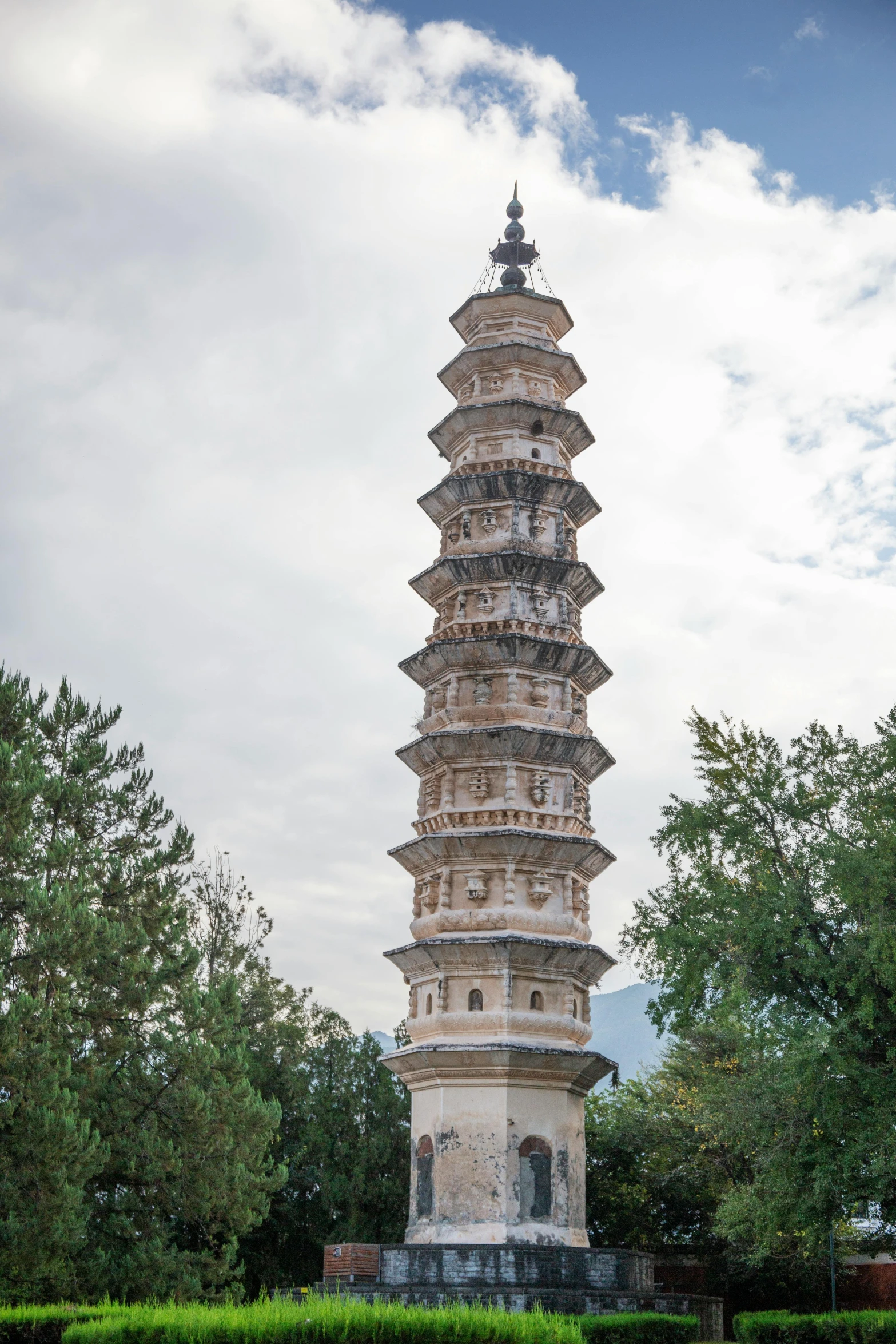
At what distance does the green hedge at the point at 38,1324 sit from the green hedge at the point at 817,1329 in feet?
37.9

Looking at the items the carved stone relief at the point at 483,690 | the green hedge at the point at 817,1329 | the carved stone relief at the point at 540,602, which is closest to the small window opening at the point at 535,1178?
the green hedge at the point at 817,1329

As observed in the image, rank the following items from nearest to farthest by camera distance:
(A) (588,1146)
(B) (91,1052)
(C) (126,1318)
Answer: (C) (126,1318)
(B) (91,1052)
(A) (588,1146)

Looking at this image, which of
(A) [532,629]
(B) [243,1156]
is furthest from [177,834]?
(A) [532,629]

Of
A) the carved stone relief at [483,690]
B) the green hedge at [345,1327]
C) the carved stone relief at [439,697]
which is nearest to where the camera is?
the green hedge at [345,1327]

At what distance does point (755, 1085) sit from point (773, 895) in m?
3.09

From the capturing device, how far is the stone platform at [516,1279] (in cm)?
2127

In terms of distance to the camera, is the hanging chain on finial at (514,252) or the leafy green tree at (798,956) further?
the hanging chain on finial at (514,252)

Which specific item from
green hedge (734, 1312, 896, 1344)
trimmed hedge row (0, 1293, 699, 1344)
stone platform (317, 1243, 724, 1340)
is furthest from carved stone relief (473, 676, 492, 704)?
trimmed hedge row (0, 1293, 699, 1344)

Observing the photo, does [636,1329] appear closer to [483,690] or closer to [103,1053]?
[103,1053]

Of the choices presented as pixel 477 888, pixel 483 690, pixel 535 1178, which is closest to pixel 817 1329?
pixel 535 1178

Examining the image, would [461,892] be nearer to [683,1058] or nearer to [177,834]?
[177,834]

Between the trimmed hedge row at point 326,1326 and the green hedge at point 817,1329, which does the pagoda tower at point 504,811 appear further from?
the trimmed hedge row at point 326,1326

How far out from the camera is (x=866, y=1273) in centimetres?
2986

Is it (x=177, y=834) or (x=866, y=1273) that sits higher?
(x=177, y=834)
